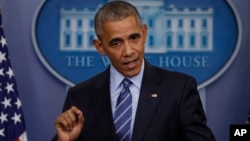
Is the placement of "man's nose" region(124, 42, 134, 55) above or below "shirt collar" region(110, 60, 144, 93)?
above

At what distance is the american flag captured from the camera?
3.26 meters

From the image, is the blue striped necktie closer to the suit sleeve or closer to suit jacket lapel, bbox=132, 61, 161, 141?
suit jacket lapel, bbox=132, 61, 161, 141

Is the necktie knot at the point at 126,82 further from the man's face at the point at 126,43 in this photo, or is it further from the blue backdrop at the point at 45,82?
the blue backdrop at the point at 45,82

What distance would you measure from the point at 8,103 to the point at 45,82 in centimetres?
32

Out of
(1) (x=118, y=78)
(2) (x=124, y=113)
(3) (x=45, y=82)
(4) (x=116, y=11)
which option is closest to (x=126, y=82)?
(1) (x=118, y=78)

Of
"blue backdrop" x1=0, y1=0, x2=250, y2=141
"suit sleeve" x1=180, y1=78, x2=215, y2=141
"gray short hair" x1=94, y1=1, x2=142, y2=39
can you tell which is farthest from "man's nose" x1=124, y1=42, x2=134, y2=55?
"blue backdrop" x1=0, y1=0, x2=250, y2=141

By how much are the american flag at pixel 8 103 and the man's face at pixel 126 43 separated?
56.6 inches

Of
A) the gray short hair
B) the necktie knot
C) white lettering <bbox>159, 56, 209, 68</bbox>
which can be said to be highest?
the gray short hair

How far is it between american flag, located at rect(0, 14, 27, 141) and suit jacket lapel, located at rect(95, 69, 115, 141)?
1349 millimetres

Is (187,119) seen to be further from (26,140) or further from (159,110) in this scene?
(26,140)

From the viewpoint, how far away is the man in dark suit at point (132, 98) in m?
1.84

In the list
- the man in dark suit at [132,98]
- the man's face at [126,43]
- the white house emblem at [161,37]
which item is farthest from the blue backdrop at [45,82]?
the man's face at [126,43]

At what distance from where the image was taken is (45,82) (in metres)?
3.48

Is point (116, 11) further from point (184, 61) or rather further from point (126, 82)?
point (184, 61)
